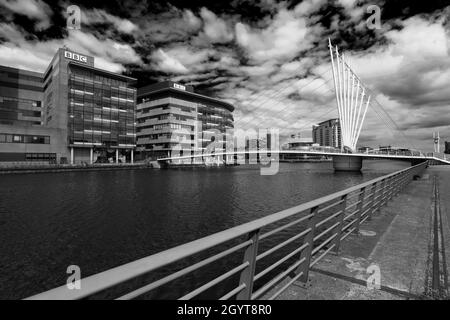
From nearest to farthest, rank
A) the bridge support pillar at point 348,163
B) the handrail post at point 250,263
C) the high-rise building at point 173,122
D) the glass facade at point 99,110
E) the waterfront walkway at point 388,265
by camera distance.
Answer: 1. the handrail post at point 250,263
2. the waterfront walkway at point 388,265
3. the bridge support pillar at point 348,163
4. the glass facade at point 99,110
5. the high-rise building at point 173,122

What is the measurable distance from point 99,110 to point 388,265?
3307 inches

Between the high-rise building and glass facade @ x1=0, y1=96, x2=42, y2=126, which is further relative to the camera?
the high-rise building

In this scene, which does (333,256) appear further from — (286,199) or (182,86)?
(182,86)

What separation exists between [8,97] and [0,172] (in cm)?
5259

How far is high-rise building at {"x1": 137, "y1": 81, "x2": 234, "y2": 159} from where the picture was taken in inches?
3814

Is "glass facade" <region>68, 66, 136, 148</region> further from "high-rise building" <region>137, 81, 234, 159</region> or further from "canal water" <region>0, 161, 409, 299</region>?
"canal water" <region>0, 161, 409, 299</region>

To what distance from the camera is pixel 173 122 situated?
3804 inches

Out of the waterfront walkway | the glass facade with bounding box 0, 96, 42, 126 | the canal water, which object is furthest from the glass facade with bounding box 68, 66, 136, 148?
the waterfront walkway

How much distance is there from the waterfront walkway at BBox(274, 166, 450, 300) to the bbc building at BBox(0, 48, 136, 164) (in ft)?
258

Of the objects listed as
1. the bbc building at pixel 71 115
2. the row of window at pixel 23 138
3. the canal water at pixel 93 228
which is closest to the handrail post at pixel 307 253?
the canal water at pixel 93 228

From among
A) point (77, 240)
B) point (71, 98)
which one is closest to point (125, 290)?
point (77, 240)

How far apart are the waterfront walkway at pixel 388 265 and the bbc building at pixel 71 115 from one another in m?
78.7

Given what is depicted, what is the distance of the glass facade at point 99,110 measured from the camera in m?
71.9

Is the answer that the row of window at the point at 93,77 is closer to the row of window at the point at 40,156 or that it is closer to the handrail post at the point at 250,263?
the row of window at the point at 40,156
